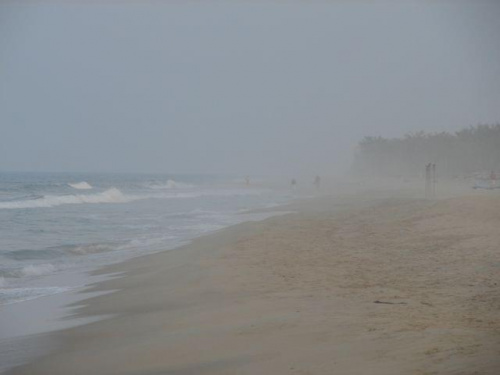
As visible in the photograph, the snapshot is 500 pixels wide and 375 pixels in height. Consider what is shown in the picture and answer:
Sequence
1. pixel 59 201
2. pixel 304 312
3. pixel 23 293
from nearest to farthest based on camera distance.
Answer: pixel 304 312
pixel 23 293
pixel 59 201

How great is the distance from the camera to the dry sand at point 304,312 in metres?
5.17

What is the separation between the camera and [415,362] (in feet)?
15.5

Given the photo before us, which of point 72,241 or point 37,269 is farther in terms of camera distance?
point 72,241

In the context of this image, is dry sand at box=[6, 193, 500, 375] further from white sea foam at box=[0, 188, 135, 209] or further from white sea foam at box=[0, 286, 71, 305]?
white sea foam at box=[0, 188, 135, 209]

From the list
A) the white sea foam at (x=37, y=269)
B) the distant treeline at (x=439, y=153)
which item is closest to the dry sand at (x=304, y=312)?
the white sea foam at (x=37, y=269)

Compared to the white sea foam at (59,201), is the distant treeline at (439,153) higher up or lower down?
higher up

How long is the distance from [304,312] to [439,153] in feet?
310

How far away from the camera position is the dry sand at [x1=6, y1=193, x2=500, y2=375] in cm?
517

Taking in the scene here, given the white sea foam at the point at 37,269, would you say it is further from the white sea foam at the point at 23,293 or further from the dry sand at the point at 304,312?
the white sea foam at the point at 23,293

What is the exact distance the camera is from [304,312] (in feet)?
23.6

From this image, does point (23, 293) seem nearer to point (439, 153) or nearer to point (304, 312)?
point (304, 312)

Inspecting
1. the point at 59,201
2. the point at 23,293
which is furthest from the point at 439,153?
the point at 23,293

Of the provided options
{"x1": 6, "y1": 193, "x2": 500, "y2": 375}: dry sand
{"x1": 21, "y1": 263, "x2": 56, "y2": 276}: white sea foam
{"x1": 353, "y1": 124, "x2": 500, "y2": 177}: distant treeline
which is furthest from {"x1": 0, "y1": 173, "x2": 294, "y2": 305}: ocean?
{"x1": 353, "y1": 124, "x2": 500, "y2": 177}: distant treeline

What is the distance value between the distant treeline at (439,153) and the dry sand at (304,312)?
219ft
